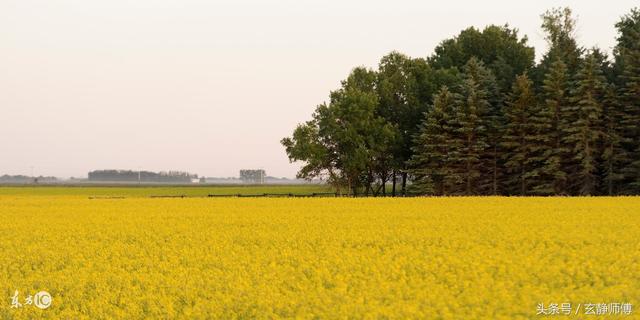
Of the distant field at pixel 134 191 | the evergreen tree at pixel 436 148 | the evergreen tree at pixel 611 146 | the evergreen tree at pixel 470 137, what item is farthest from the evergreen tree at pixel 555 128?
the distant field at pixel 134 191

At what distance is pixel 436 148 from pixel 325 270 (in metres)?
56.1

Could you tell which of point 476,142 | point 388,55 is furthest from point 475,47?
point 476,142

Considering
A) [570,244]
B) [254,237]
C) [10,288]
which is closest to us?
[10,288]

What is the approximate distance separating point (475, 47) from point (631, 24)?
20.2 meters

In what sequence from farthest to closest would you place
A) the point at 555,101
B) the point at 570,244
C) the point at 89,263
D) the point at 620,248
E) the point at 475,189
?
the point at 475,189 → the point at 555,101 → the point at 570,244 → the point at 620,248 → the point at 89,263

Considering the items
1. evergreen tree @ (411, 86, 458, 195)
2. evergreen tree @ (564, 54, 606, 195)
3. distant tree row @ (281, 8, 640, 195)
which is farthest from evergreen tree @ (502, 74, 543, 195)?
evergreen tree @ (411, 86, 458, 195)

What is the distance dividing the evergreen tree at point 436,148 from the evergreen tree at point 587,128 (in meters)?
12.2

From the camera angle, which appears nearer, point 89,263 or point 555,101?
point 89,263

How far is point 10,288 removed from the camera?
13016mm

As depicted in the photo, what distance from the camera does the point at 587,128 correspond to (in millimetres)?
59719

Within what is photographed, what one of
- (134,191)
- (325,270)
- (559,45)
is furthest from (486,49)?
(325,270)

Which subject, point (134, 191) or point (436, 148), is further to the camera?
point (134, 191)

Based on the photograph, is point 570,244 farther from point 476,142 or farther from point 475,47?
point 475,47

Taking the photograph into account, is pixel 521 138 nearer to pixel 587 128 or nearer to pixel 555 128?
pixel 555 128
